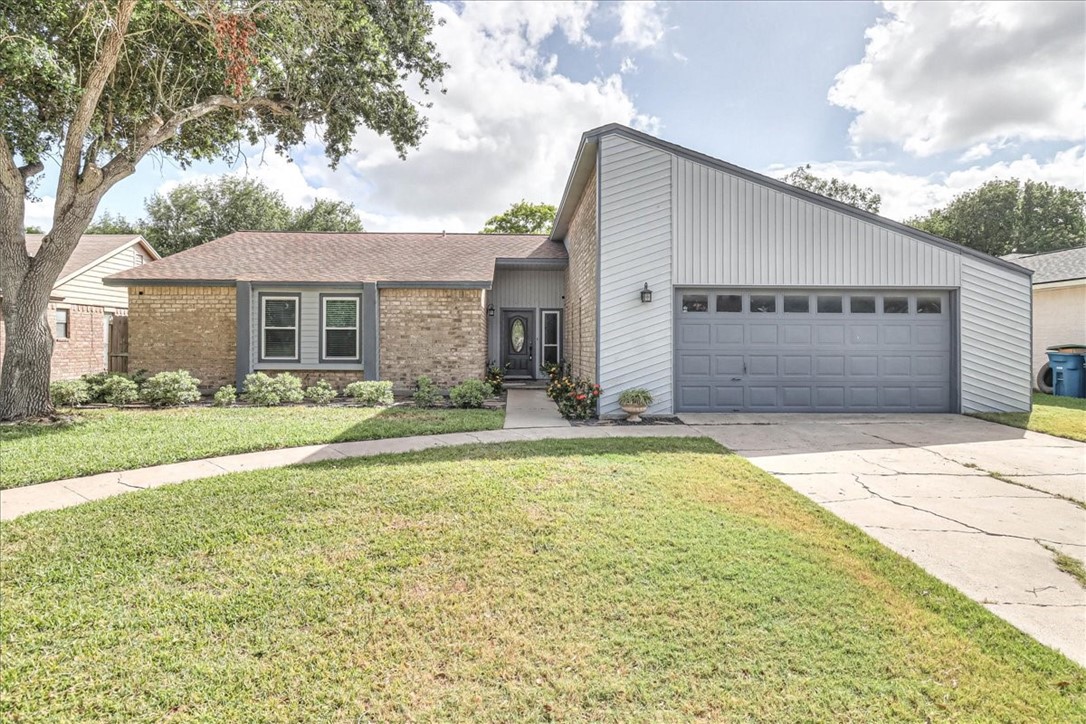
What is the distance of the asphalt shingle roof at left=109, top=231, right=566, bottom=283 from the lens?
11680mm

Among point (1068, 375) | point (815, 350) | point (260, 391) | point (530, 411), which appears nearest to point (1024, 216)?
point (1068, 375)

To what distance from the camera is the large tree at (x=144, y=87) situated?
7.39 meters

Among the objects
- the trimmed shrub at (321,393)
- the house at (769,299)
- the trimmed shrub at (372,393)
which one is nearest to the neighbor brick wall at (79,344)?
the trimmed shrub at (321,393)

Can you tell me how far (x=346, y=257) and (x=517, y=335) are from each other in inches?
199

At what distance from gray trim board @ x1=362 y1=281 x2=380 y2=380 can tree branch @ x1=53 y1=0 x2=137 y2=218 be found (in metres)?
5.04

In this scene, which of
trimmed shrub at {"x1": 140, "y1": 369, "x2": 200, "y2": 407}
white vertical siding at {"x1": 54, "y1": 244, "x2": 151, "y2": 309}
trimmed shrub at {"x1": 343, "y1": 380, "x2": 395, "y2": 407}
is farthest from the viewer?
white vertical siding at {"x1": 54, "y1": 244, "x2": 151, "y2": 309}

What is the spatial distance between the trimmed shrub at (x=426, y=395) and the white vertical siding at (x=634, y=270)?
3.60m

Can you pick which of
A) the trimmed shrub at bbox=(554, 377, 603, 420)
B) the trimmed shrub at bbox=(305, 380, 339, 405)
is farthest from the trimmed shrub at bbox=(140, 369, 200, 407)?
the trimmed shrub at bbox=(554, 377, 603, 420)

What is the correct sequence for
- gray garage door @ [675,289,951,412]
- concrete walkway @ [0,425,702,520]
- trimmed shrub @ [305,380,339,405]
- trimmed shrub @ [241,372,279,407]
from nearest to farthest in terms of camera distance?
concrete walkway @ [0,425,702,520] < gray garage door @ [675,289,951,412] < trimmed shrub @ [241,372,279,407] < trimmed shrub @ [305,380,339,405]

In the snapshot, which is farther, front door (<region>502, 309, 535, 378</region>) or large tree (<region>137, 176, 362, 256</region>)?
large tree (<region>137, 176, 362, 256</region>)

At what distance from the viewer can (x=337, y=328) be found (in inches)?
471

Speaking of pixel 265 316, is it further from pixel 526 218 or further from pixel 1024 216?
pixel 1024 216

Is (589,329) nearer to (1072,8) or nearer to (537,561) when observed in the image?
(537,561)

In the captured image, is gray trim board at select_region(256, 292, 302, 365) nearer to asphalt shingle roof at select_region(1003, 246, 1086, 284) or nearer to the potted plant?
the potted plant
